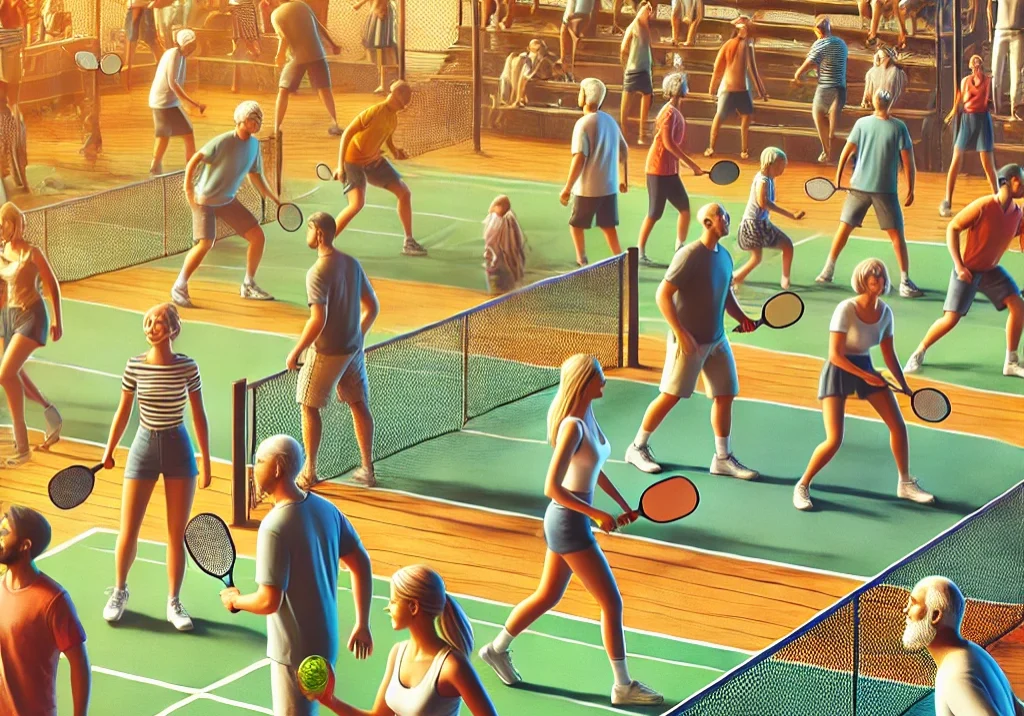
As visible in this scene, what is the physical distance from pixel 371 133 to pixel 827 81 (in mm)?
6093

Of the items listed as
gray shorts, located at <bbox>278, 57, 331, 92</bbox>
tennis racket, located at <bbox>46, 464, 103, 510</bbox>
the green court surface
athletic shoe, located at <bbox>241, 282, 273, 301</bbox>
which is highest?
gray shorts, located at <bbox>278, 57, 331, 92</bbox>

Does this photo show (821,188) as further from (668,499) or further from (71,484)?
(71,484)

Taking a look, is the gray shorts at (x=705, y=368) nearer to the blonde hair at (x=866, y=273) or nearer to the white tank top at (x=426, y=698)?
the blonde hair at (x=866, y=273)

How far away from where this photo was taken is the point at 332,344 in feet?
44.5

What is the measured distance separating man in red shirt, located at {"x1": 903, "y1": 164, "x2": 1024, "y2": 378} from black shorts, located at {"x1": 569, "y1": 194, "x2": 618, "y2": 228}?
299 cm

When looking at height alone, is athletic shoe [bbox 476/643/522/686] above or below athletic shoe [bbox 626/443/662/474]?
below

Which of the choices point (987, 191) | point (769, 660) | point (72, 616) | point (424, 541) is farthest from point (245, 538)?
point (987, 191)

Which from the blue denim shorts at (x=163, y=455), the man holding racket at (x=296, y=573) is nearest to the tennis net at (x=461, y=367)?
the blue denim shorts at (x=163, y=455)

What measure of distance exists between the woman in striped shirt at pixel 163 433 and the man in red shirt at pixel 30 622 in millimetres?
2077

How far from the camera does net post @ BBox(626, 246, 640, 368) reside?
16.0 metres

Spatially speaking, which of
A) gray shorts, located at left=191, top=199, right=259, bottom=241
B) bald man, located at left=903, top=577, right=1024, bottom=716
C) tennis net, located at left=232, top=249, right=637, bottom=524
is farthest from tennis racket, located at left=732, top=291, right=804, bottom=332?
gray shorts, located at left=191, top=199, right=259, bottom=241

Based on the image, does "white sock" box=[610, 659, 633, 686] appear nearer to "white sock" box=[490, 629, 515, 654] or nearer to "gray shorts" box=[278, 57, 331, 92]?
"white sock" box=[490, 629, 515, 654]

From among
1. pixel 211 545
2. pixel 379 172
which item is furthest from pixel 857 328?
pixel 379 172

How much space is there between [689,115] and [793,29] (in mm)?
1572
